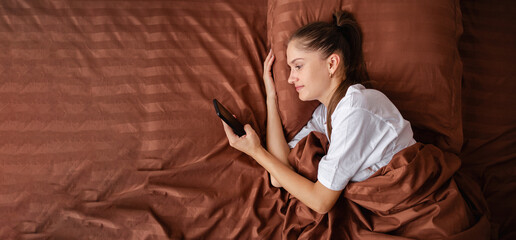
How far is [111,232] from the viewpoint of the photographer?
104 cm

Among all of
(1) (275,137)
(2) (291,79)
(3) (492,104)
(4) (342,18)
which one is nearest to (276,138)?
(1) (275,137)

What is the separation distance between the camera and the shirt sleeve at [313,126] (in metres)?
1.22

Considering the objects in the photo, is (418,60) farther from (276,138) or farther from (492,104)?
(276,138)

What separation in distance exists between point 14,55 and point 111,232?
2.62 ft

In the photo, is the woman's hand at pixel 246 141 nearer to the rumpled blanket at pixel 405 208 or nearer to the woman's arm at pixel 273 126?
the woman's arm at pixel 273 126

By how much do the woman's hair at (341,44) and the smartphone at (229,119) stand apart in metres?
0.30

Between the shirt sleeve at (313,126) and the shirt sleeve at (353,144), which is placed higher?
the shirt sleeve at (353,144)

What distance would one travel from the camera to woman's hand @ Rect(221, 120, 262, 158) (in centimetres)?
115

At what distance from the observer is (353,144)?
0.92 meters

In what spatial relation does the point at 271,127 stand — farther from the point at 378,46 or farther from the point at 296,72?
the point at 378,46

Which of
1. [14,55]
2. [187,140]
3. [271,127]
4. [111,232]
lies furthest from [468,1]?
[14,55]

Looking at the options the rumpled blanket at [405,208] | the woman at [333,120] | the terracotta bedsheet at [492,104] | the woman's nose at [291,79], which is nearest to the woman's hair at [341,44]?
the woman at [333,120]

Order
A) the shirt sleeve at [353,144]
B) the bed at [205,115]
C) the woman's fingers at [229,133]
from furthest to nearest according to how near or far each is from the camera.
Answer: the woman's fingers at [229,133] < the bed at [205,115] < the shirt sleeve at [353,144]

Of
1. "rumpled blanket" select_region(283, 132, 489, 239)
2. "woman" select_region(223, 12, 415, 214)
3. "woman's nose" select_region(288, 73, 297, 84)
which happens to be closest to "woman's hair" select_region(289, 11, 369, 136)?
"woman" select_region(223, 12, 415, 214)
